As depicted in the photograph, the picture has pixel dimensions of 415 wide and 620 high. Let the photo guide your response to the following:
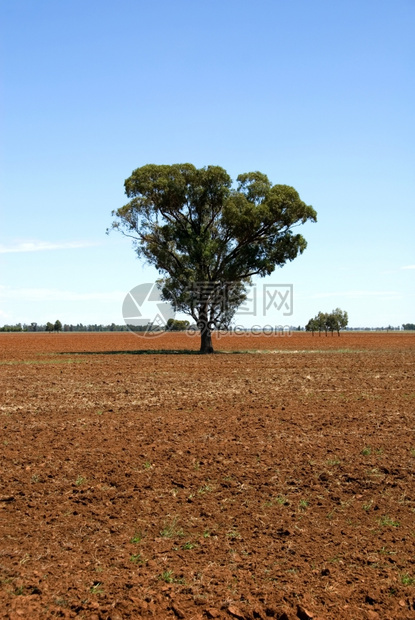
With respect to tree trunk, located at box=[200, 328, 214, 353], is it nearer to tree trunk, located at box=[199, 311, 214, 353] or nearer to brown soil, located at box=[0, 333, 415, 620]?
tree trunk, located at box=[199, 311, 214, 353]

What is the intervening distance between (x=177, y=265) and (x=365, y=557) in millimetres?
36705

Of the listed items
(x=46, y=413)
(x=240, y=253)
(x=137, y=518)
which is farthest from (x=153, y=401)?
(x=240, y=253)

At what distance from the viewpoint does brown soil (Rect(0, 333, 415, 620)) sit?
6094 mm

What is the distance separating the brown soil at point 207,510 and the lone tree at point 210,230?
83.3ft

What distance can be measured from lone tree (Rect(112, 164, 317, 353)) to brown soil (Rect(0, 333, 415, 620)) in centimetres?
2540

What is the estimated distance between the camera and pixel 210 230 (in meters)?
42.3

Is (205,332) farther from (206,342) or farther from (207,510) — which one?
(207,510)

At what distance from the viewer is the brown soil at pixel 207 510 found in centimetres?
609

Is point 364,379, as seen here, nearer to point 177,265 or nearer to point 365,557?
point 365,557

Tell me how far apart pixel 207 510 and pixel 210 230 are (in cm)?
3518

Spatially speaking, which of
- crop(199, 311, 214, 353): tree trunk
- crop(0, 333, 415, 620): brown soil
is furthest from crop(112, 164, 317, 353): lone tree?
crop(0, 333, 415, 620): brown soil

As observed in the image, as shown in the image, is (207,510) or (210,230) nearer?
(207,510)

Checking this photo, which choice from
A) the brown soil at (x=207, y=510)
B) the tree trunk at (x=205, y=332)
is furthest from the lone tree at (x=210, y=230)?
the brown soil at (x=207, y=510)

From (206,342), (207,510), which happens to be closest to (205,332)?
(206,342)
